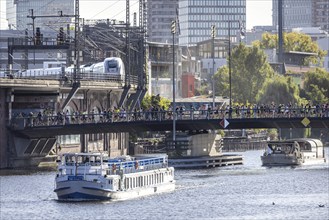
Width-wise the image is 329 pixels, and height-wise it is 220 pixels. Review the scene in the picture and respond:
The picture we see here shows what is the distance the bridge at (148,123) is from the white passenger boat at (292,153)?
934 centimetres

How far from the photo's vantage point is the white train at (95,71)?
185 metres

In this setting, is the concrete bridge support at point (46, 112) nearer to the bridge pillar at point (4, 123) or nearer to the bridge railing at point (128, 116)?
the bridge pillar at point (4, 123)

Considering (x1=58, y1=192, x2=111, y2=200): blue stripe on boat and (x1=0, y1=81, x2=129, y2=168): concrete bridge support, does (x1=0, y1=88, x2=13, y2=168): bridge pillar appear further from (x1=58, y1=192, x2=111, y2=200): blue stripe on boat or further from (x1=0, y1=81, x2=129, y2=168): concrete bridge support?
(x1=58, y1=192, x2=111, y2=200): blue stripe on boat

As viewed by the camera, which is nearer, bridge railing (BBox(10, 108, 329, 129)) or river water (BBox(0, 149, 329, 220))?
river water (BBox(0, 149, 329, 220))

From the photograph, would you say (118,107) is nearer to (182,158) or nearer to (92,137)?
(92,137)

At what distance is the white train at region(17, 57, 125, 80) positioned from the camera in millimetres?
185250

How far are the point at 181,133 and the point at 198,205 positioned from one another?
60220 millimetres

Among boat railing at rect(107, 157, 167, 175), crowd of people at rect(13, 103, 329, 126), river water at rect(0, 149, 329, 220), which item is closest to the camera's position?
river water at rect(0, 149, 329, 220)

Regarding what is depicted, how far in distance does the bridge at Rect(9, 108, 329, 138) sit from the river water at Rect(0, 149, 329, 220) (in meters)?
7.29

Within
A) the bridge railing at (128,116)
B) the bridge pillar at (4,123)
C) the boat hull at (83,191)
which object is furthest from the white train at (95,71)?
the boat hull at (83,191)

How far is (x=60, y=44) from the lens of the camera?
191 metres

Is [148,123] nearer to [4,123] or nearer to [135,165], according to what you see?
[4,123]

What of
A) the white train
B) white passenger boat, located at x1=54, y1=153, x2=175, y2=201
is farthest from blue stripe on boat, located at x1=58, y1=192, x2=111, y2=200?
the white train

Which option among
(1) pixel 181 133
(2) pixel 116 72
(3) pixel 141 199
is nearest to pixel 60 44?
(2) pixel 116 72
